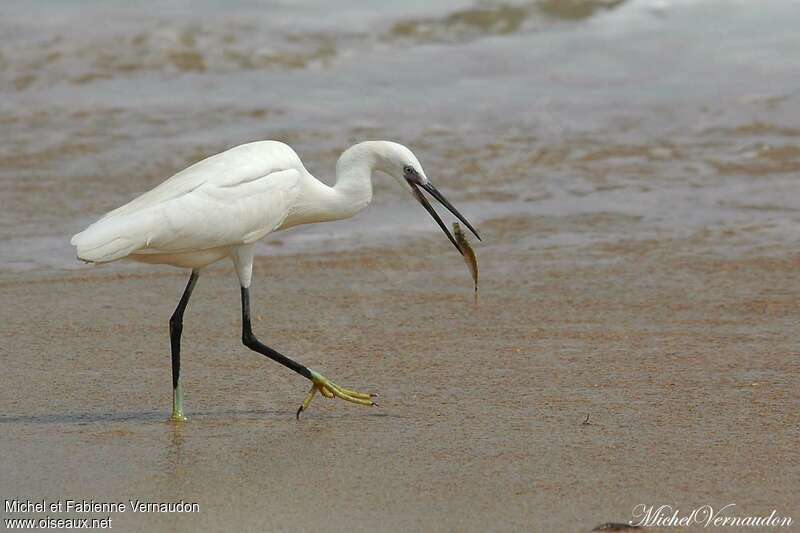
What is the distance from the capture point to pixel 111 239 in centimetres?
498

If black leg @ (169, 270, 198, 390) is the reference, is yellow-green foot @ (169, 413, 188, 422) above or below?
below

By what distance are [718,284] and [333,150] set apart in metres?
3.80

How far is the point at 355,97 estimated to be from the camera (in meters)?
11.5

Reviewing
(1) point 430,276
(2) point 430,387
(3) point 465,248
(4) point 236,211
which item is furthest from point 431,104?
(4) point 236,211

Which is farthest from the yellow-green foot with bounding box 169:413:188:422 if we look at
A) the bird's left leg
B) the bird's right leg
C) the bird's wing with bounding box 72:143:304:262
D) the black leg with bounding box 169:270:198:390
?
the bird's wing with bounding box 72:143:304:262

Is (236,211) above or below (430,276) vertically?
above

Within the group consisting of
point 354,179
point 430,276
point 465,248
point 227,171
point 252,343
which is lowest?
point 430,276

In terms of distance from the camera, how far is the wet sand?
4297 mm

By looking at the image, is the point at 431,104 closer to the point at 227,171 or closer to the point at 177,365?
the point at 227,171

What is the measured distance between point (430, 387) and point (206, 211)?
116 cm

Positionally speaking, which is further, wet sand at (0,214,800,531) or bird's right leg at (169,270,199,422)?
bird's right leg at (169,270,199,422)

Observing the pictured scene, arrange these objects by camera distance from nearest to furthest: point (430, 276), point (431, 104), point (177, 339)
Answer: point (177, 339) < point (430, 276) < point (431, 104)

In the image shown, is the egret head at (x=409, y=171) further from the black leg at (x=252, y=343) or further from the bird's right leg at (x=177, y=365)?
the bird's right leg at (x=177, y=365)

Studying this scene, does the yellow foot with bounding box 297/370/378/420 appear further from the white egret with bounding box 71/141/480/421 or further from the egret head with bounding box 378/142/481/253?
the egret head with bounding box 378/142/481/253
